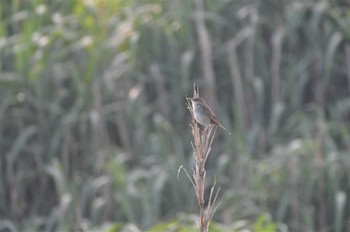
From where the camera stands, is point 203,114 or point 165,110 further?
point 165,110

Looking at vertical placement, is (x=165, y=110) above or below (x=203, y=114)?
below

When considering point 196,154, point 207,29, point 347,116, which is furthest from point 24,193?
point 196,154

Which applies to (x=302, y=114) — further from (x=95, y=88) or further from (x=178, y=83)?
(x=95, y=88)

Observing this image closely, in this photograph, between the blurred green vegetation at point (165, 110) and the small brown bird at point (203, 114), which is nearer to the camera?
the small brown bird at point (203, 114)

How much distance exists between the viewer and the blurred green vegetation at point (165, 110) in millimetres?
7703

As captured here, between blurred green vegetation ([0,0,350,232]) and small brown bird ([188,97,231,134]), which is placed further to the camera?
blurred green vegetation ([0,0,350,232])

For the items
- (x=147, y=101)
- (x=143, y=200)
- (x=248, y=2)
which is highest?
(x=248, y=2)

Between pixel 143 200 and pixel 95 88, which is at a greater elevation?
pixel 95 88

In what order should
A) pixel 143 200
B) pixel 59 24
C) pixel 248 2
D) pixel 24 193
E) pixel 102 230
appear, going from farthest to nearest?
pixel 248 2, pixel 59 24, pixel 24 193, pixel 143 200, pixel 102 230

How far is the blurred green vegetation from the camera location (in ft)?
25.3

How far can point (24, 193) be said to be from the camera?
8.17m

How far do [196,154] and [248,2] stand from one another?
6269mm

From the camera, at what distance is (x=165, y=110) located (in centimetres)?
865

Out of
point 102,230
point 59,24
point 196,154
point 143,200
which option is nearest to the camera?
point 196,154
